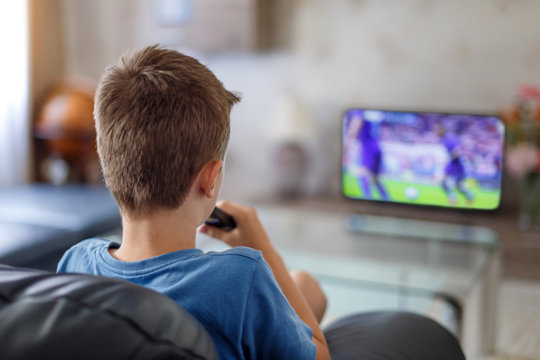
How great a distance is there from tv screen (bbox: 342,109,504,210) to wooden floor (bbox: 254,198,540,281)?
8 cm

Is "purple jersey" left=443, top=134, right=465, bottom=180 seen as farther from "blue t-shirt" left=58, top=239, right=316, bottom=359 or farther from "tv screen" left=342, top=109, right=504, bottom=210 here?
"blue t-shirt" left=58, top=239, right=316, bottom=359

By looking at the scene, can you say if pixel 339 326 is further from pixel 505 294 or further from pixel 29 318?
pixel 505 294

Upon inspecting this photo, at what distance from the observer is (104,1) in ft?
12.8

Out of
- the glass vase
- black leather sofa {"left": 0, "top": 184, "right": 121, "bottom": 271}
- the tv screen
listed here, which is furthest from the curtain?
the glass vase

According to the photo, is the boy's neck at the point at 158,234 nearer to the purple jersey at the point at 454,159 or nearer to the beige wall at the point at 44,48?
the purple jersey at the point at 454,159

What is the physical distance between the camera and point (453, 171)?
2938mm

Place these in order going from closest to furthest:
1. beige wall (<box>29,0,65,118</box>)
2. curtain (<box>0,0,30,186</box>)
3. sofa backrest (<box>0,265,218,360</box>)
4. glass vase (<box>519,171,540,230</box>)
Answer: sofa backrest (<box>0,265,218,360</box>)
glass vase (<box>519,171,540,230</box>)
curtain (<box>0,0,30,186</box>)
beige wall (<box>29,0,65,118</box>)

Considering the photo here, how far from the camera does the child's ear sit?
857 millimetres

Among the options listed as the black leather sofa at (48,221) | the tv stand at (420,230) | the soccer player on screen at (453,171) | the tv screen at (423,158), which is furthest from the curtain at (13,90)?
the soccer player on screen at (453,171)

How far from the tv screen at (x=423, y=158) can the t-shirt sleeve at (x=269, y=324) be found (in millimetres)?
2264

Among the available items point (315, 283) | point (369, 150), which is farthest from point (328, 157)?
point (315, 283)

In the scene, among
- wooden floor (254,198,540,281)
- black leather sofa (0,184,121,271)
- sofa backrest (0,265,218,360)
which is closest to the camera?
sofa backrest (0,265,218,360)

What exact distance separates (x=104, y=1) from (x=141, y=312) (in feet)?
12.1

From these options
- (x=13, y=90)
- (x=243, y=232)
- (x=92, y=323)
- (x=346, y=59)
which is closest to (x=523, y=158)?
(x=346, y=59)
